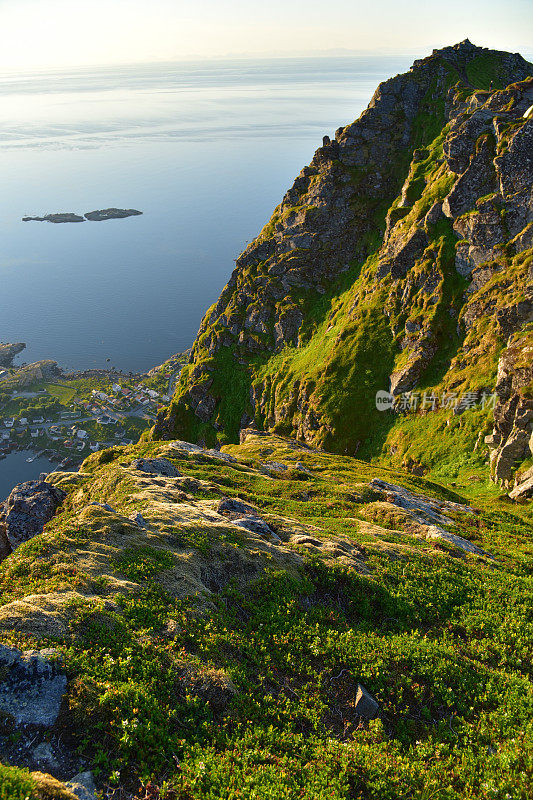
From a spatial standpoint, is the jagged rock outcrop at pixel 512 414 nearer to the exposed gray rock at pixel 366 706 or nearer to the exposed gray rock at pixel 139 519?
the exposed gray rock at pixel 366 706

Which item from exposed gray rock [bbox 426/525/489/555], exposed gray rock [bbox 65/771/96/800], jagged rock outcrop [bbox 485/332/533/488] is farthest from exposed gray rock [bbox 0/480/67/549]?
jagged rock outcrop [bbox 485/332/533/488]

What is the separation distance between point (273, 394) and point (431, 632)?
103860mm

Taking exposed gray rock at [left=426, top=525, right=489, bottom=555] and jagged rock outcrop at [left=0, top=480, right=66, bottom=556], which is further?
jagged rock outcrop at [left=0, top=480, right=66, bottom=556]

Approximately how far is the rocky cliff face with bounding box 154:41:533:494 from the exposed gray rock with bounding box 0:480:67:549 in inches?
2271

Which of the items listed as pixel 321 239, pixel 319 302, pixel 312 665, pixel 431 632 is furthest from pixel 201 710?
pixel 321 239

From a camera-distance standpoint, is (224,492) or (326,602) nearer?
(326,602)

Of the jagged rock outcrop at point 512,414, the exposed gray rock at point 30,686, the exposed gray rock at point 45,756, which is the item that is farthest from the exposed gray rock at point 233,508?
the jagged rock outcrop at point 512,414

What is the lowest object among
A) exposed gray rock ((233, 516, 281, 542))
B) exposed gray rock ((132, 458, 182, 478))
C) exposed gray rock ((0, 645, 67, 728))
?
exposed gray rock ((132, 458, 182, 478))

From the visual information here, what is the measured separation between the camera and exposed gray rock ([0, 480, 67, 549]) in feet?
114

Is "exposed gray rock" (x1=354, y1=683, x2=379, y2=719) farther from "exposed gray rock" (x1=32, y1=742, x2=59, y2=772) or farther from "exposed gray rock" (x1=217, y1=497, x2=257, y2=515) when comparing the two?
"exposed gray rock" (x1=217, y1=497, x2=257, y2=515)

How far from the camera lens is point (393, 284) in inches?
3981

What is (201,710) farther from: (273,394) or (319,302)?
(319,302)

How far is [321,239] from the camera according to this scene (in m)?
134
